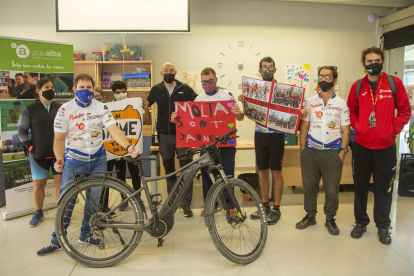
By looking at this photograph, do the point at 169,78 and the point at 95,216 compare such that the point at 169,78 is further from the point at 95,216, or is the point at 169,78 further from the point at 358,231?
the point at 358,231

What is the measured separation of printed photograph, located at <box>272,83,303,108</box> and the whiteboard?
2821 millimetres

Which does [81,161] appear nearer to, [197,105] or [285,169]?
[197,105]

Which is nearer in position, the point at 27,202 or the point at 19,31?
the point at 27,202

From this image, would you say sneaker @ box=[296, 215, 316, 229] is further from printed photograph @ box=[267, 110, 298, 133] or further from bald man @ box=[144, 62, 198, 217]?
bald man @ box=[144, 62, 198, 217]

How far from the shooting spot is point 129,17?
5.12 metres

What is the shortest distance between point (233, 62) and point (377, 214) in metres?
3.86

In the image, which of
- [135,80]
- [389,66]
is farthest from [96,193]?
[389,66]

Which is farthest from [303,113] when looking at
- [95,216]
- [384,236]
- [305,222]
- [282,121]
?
[95,216]

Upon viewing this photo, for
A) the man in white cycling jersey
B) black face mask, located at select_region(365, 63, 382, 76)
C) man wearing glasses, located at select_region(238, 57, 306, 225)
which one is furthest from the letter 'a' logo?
black face mask, located at select_region(365, 63, 382, 76)

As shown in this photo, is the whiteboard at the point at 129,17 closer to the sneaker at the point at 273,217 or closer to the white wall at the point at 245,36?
the white wall at the point at 245,36

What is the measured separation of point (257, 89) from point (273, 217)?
4.45 ft

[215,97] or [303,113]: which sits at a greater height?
[215,97]

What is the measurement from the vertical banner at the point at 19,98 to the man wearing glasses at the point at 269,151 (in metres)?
2.34

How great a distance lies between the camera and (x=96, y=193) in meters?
2.39
